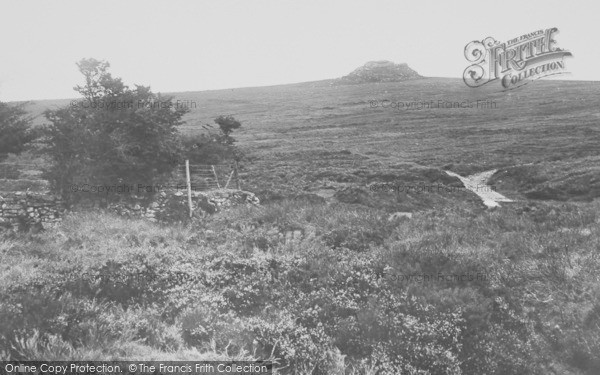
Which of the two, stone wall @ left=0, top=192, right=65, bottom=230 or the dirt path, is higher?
stone wall @ left=0, top=192, right=65, bottom=230

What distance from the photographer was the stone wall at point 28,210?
12.7 m

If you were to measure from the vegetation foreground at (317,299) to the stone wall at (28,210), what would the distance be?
2.46m

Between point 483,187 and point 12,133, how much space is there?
24.8m

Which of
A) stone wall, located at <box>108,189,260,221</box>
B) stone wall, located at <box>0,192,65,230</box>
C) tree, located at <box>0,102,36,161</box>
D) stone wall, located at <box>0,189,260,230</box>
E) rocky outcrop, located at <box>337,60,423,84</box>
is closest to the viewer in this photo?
stone wall, located at <box>0,192,65,230</box>

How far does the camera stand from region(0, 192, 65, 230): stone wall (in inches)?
499

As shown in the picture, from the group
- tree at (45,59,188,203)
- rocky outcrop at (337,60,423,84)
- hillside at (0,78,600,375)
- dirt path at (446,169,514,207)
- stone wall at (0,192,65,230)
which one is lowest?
dirt path at (446,169,514,207)

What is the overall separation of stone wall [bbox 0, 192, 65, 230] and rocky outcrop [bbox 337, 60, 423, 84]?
96.5 metres

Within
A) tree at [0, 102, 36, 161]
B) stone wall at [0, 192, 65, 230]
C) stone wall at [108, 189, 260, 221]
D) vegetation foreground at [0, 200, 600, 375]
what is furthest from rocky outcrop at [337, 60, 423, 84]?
vegetation foreground at [0, 200, 600, 375]

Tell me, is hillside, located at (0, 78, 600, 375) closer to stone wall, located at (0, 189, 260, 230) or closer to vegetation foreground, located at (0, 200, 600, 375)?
vegetation foreground, located at (0, 200, 600, 375)

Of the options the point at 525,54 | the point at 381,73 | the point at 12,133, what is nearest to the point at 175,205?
the point at 12,133

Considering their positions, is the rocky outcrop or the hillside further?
the rocky outcrop

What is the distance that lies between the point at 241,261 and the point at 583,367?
5.95 metres

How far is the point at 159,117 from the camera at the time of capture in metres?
15.9

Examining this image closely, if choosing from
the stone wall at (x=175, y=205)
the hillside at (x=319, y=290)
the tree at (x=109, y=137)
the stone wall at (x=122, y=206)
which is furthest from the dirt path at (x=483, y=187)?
the tree at (x=109, y=137)
